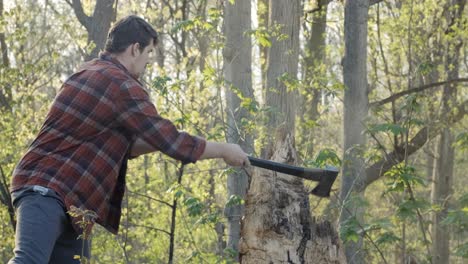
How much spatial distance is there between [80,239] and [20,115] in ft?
22.5

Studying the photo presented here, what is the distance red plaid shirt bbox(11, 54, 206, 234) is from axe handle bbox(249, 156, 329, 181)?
457 mm

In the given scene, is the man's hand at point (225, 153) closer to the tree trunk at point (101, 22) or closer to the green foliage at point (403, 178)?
the green foliage at point (403, 178)

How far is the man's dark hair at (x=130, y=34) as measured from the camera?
12.5 feet

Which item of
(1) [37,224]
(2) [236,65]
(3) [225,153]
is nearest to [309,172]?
(3) [225,153]

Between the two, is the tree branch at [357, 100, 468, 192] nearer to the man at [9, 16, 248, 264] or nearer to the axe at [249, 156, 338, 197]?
the axe at [249, 156, 338, 197]

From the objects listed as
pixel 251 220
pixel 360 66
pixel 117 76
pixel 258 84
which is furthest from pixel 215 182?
pixel 117 76

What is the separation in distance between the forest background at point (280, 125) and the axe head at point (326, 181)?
8cm

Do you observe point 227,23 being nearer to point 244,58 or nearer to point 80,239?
point 244,58

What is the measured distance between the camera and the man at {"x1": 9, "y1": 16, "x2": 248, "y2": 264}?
361cm

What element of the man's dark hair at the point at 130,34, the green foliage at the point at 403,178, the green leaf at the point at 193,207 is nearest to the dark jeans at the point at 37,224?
the man's dark hair at the point at 130,34

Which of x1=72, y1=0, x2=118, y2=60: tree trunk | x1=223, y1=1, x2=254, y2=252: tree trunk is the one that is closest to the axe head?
x1=223, y1=1, x2=254, y2=252: tree trunk

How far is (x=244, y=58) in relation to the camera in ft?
31.9

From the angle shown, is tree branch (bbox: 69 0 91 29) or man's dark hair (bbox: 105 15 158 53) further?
tree branch (bbox: 69 0 91 29)

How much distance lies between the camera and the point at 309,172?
4367mm
